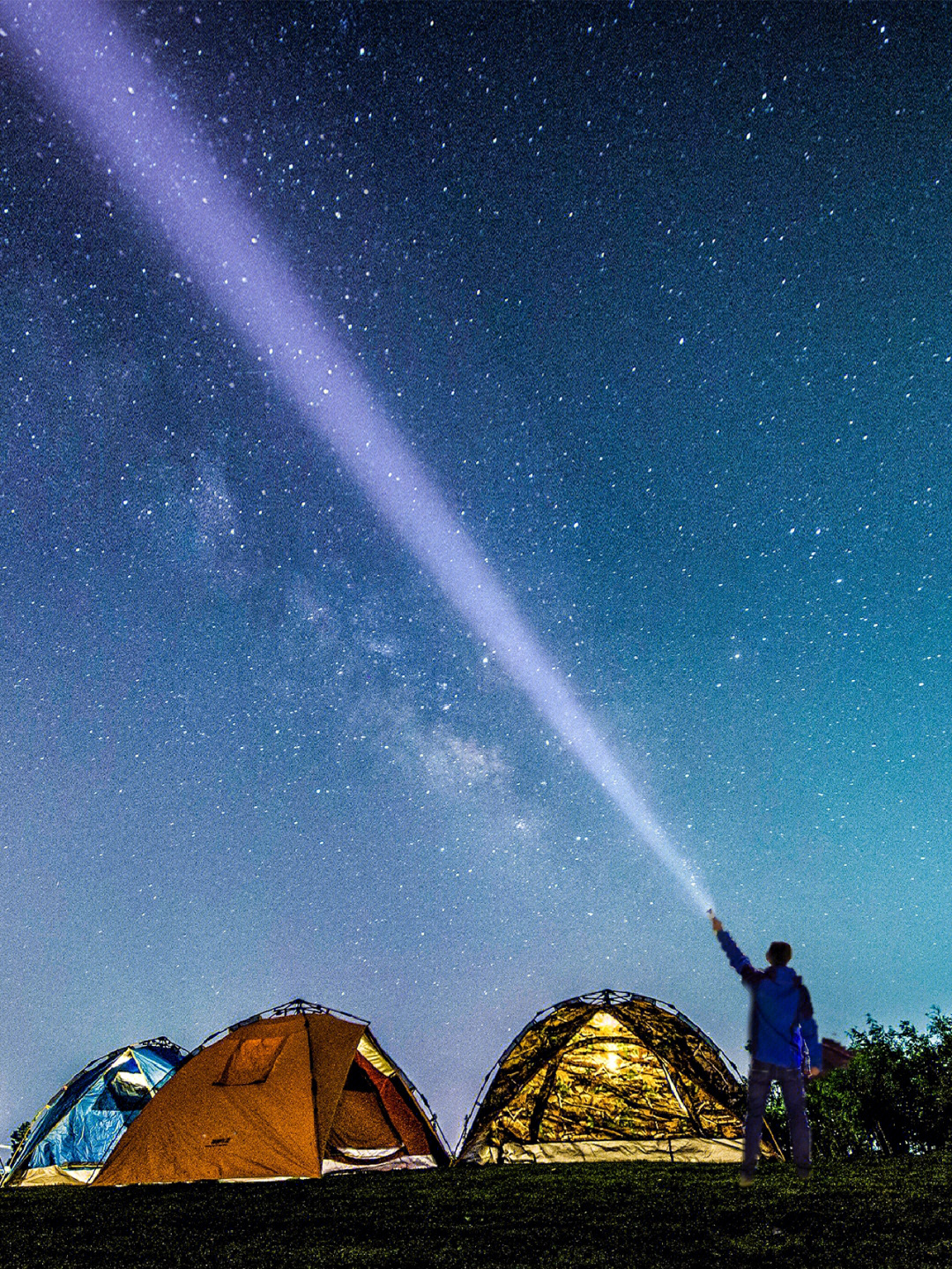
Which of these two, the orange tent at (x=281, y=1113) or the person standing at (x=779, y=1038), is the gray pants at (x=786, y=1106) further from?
the orange tent at (x=281, y=1113)

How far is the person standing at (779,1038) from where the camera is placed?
715 centimetres

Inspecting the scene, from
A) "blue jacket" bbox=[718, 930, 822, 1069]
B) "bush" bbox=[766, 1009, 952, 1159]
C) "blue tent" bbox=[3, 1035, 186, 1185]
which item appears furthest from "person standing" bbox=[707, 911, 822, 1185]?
"bush" bbox=[766, 1009, 952, 1159]

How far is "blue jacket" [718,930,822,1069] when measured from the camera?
7.14 meters

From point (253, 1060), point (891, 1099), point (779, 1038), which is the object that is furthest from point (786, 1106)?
point (891, 1099)

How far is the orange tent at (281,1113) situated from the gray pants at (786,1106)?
27.4ft

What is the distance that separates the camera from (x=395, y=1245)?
724 centimetres

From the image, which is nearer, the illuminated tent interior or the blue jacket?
the blue jacket

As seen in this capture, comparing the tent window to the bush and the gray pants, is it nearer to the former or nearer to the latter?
the gray pants

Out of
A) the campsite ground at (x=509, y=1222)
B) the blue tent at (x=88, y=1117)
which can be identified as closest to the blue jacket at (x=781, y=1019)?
the campsite ground at (x=509, y=1222)

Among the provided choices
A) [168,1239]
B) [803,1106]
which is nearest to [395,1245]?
[168,1239]

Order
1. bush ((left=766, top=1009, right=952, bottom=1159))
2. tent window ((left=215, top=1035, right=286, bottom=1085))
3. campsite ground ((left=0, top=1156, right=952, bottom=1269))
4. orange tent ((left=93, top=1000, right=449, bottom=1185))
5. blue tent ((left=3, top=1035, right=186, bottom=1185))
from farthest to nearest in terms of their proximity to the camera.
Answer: bush ((left=766, top=1009, right=952, bottom=1159)), blue tent ((left=3, top=1035, right=186, bottom=1185)), tent window ((left=215, top=1035, right=286, bottom=1085)), orange tent ((left=93, top=1000, right=449, bottom=1185)), campsite ground ((left=0, top=1156, right=952, bottom=1269))

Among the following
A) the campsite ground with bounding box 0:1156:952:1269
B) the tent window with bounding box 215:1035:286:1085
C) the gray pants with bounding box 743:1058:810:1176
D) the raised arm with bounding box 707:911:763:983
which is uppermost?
the raised arm with bounding box 707:911:763:983

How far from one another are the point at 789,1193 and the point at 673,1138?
6677mm

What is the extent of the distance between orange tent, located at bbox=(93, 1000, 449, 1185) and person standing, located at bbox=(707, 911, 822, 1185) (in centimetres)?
870
